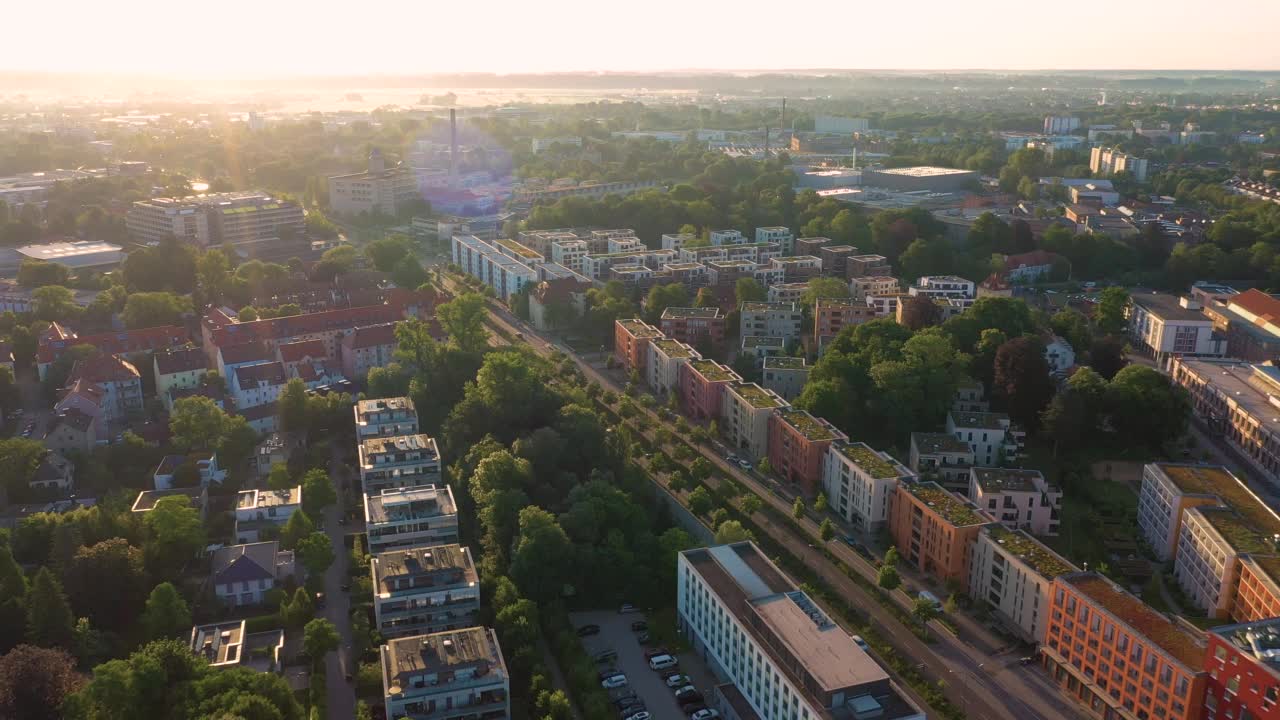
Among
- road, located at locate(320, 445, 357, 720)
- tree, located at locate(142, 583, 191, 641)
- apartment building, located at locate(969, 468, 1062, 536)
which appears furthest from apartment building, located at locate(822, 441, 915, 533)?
tree, located at locate(142, 583, 191, 641)

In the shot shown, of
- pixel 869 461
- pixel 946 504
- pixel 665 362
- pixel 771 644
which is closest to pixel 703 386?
pixel 665 362

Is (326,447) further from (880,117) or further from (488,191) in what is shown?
(880,117)

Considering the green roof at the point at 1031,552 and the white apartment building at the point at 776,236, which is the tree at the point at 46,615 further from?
the white apartment building at the point at 776,236

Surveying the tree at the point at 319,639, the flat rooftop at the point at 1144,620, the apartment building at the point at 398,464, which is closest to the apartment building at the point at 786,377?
the apartment building at the point at 398,464

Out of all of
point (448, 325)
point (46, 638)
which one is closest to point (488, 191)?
point (448, 325)

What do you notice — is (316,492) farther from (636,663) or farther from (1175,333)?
(1175,333)
